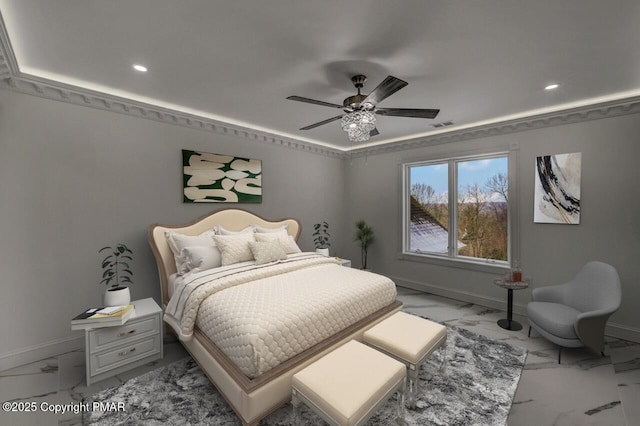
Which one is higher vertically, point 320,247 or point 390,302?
point 320,247

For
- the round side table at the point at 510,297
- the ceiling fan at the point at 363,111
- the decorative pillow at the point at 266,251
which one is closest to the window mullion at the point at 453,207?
the round side table at the point at 510,297

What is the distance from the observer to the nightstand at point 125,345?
7.45 ft

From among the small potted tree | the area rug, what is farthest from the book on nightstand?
the small potted tree

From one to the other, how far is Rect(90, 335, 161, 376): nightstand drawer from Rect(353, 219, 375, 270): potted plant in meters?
3.72

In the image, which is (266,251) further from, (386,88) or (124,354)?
(386,88)

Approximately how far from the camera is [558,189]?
338cm

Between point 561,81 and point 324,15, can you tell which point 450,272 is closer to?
point 561,81

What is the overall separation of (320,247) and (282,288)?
2.30m

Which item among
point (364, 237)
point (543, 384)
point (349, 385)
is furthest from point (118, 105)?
point (543, 384)

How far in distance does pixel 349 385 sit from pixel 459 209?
373 centimetres

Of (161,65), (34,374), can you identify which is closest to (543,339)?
(161,65)

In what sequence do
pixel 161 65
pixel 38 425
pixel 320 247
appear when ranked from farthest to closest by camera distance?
pixel 320 247 → pixel 161 65 → pixel 38 425

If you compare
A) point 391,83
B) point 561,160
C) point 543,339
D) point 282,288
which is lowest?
point 543,339

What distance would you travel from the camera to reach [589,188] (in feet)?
10.5
